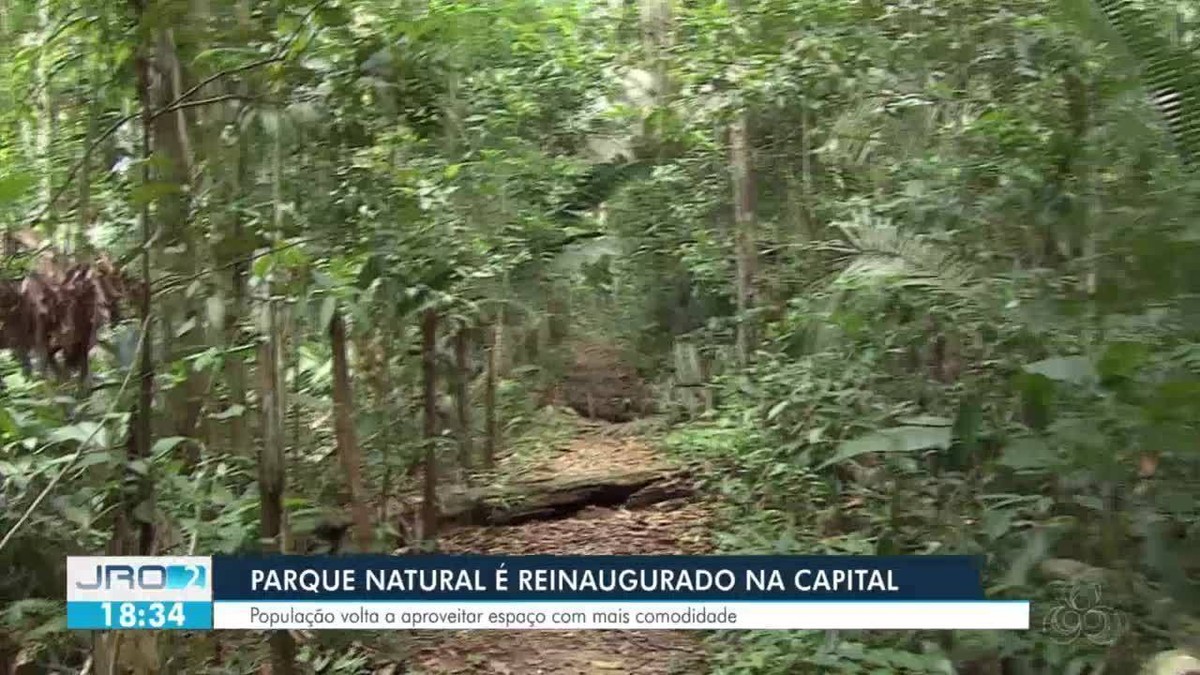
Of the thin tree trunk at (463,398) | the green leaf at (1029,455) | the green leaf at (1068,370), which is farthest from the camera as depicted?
the thin tree trunk at (463,398)

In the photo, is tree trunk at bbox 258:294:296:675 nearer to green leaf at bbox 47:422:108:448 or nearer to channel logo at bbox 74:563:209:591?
channel logo at bbox 74:563:209:591

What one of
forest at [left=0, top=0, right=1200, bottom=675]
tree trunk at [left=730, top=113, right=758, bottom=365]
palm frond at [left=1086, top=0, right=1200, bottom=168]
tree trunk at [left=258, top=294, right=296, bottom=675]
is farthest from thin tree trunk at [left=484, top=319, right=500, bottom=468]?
palm frond at [left=1086, top=0, right=1200, bottom=168]

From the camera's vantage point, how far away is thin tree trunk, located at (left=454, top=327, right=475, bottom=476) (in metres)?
2.31

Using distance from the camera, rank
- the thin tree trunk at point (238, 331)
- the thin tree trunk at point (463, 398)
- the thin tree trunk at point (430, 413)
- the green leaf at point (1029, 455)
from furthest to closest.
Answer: the thin tree trunk at point (463, 398) → the thin tree trunk at point (430, 413) → the thin tree trunk at point (238, 331) → the green leaf at point (1029, 455)

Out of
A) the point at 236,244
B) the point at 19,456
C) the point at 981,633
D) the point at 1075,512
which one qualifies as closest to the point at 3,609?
the point at 19,456

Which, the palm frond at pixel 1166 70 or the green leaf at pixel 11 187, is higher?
→ the palm frond at pixel 1166 70

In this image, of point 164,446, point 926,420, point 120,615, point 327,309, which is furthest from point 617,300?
point 120,615

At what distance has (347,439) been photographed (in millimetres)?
2020

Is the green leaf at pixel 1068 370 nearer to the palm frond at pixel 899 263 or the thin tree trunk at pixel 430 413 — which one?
the palm frond at pixel 899 263

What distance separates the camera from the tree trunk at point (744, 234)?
7.29ft

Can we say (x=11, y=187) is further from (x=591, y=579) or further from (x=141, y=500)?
(x=591, y=579)

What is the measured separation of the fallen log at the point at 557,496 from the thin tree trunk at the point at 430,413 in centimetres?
4

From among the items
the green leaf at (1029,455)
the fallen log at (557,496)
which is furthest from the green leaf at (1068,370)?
the fallen log at (557,496)

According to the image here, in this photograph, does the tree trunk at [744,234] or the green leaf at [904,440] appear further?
the tree trunk at [744,234]
